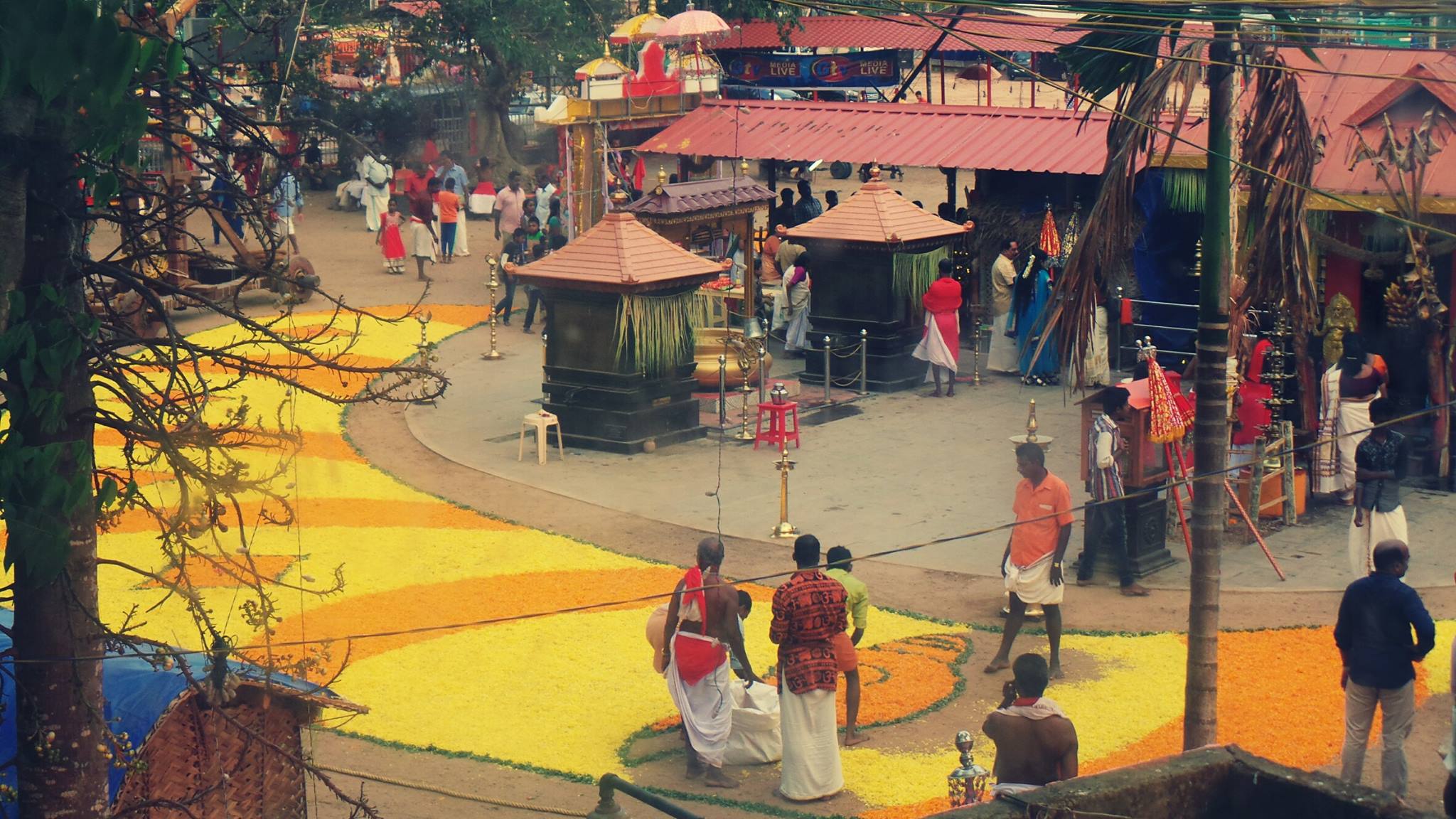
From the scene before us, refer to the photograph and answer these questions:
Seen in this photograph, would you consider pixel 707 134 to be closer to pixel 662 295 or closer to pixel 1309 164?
pixel 662 295

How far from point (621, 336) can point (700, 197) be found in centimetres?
576

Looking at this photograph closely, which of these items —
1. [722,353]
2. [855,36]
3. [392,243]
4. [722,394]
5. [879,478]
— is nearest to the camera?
[879,478]

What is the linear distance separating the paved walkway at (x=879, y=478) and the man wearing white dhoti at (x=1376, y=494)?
1369 millimetres

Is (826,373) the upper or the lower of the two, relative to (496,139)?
lower

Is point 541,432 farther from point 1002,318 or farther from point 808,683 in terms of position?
point 808,683

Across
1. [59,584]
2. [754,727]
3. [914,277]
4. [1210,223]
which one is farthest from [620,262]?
[59,584]

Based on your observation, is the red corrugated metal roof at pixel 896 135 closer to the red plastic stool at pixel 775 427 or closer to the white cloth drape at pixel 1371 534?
the red plastic stool at pixel 775 427

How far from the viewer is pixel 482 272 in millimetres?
29641

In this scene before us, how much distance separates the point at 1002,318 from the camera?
2220 cm

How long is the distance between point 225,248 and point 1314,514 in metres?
21.2

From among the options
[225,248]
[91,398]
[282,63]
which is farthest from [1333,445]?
[225,248]

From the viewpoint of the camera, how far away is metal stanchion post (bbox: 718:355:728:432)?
62.5 feet

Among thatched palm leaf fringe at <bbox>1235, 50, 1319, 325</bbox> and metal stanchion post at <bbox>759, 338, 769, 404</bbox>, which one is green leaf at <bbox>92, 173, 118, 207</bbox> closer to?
thatched palm leaf fringe at <bbox>1235, 50, 1319, 325</bbox>

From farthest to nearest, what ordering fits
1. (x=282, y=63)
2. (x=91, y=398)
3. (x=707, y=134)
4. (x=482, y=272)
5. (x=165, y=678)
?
(x=482, y=272), (x=707, y=134), (x=282, y=63), (x=165, y=678), (x=91, y=398)
